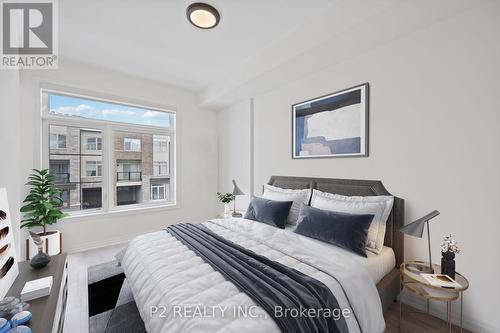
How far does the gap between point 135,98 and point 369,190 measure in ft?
12.4

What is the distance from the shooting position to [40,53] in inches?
110

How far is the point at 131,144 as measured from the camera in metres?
3.80

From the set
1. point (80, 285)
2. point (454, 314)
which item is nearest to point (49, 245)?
point (80, 285)

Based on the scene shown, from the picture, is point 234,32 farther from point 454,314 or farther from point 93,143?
point 454,314

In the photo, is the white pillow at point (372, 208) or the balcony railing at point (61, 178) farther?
the balcony railing at point (61, 178)

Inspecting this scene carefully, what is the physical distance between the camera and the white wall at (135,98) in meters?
2.82

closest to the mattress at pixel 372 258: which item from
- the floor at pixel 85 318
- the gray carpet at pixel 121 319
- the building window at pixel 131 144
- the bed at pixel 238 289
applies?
the bed at pixel 238 289

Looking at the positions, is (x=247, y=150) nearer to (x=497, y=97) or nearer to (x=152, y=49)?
(x=152, y=49)

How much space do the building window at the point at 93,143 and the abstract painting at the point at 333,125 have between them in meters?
3.16

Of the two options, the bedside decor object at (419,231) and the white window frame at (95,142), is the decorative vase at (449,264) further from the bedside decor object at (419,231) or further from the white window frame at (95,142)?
the white window frame at (95,142)

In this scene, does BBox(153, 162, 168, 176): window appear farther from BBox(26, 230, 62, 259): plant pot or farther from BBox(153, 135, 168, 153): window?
BBox(26, 230, 62, 259): plant pot

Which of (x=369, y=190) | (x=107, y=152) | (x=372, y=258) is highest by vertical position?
(x=107, y=152)

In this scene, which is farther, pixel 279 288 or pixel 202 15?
pixel 202 15

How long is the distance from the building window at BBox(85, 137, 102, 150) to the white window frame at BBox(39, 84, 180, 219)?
6 cm
